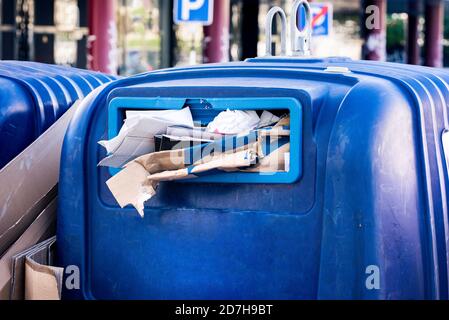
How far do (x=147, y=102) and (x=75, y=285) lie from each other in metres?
0.73

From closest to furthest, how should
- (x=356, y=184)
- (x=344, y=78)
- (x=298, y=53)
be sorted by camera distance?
1. (x=356, y=184)
2. (x=344, y=78)
3. (x=298, y=53)

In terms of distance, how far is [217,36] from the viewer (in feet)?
57.7

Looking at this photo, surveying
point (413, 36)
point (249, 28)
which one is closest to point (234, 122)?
point (249, 28)

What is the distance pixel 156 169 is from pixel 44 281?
57 centimetres

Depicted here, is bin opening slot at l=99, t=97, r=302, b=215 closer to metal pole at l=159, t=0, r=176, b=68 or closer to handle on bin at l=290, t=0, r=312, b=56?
handle on bin at l=290, t=0, r=312, b=56

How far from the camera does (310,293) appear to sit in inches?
117

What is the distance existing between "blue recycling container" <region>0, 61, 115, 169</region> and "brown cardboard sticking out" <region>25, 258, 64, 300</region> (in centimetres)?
58

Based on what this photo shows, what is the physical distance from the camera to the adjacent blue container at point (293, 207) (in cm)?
287

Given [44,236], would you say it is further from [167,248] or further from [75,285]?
[167,248]

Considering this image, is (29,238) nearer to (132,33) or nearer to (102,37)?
(102,37)

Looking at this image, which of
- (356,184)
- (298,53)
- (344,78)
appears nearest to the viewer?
(356,184)

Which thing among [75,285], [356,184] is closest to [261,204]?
[356,184]

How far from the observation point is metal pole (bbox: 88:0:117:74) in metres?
13.8
